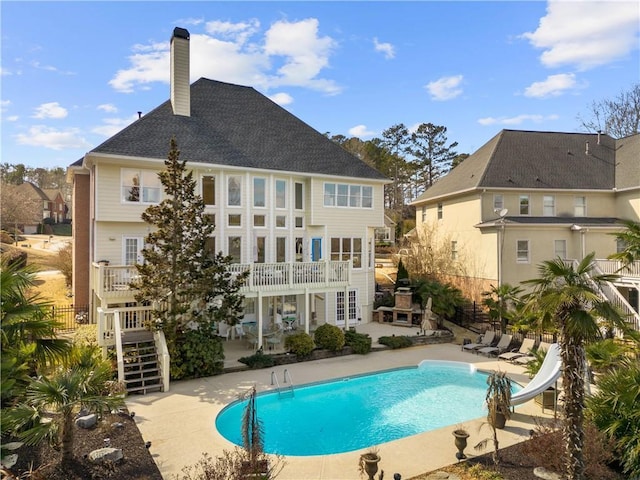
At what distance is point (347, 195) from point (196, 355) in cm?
1250

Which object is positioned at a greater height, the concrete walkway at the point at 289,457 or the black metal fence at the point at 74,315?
the black metal fence at the point at 74,315

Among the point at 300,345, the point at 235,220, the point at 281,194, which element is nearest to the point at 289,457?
the point at 300,345

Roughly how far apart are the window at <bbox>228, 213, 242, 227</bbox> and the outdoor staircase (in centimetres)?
692

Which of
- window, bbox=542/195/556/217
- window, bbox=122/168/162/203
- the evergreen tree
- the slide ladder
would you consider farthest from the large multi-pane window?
window, bbox=542/195/556/217

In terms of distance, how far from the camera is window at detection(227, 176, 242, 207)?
20.1 meters

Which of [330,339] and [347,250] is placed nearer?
[330,339]

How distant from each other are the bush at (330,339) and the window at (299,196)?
24.2ft

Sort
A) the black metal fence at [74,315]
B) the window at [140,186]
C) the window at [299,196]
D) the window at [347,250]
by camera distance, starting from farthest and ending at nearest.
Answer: the window at [347,250] → the window at [299,196] → the black metal fence at [74,315] → the window at [140,186]

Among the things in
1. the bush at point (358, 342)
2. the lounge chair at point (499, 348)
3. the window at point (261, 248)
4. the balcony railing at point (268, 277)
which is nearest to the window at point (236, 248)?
the window at point (261, 248)

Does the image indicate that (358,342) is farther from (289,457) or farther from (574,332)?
Answer: (574,332)

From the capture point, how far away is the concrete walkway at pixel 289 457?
852 centimetres

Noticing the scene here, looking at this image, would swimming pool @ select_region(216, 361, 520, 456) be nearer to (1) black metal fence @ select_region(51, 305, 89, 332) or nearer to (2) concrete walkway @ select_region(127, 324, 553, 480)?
(2) concrete walkway @ select_region(127, 324, 553, 480)

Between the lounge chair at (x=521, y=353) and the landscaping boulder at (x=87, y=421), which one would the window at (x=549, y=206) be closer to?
the lounge chair at (x=521, y=353)

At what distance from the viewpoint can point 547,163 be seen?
2877cm
